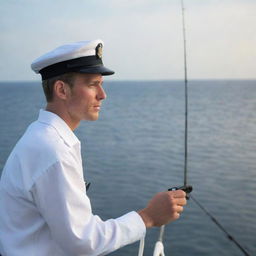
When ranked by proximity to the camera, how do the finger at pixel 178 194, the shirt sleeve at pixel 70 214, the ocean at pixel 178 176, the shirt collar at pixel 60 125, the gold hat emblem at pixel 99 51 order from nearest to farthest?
the shirt sleeve at pixel 70 214
the shirt collar at pixel 60 125
the finger at pixel 178 194
the gold hat emblem at pixel 99 51
the ocean at pixel 178 176

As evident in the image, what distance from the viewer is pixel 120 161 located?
31703 millimetres

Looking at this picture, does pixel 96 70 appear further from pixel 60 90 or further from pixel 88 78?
pixel 60 90

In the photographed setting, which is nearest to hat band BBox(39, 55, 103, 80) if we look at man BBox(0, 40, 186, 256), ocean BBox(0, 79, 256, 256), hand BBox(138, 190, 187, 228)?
man BBox(0, 40, 186, 256)

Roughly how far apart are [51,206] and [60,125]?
45cm

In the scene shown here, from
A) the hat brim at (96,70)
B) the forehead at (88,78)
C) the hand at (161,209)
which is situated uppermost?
the hat brim at (96,70)

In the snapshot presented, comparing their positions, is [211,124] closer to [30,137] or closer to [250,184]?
[250,184]

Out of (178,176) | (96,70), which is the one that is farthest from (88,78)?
(178,176)

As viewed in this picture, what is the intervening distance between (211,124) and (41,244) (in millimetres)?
57726

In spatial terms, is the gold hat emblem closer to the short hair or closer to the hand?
the short hair

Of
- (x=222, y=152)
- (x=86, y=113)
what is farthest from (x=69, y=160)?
(x=222, y=152)

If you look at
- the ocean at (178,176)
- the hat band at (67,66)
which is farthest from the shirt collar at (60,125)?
the ocean at (178,176)

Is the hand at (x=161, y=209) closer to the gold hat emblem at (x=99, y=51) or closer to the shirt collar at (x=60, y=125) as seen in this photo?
the shirt collar at (x=60, y=125)

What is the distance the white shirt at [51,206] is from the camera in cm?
199

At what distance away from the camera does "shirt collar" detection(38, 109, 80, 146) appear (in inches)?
86.3
